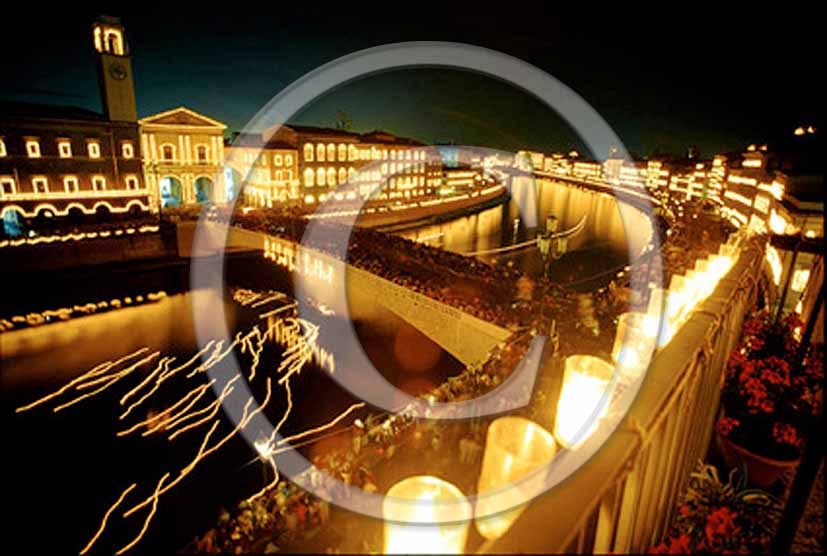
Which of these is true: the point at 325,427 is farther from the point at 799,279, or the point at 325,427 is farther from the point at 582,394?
the point at 799,279

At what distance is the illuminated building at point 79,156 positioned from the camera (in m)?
A: 30.3

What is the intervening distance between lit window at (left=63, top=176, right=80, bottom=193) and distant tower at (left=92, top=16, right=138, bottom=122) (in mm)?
5642

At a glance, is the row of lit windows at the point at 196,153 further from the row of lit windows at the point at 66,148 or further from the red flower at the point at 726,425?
the red flower at the point at 726,425

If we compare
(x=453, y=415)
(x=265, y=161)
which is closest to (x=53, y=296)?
(x=265, y=161)

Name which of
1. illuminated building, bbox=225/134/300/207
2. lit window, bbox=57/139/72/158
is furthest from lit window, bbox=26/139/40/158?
illuminated building, bbox=225/134/300/207

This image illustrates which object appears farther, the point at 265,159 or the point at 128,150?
the point at 265,159

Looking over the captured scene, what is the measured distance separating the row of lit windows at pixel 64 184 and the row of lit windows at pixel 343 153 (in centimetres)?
1749

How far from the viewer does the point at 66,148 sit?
105 ft

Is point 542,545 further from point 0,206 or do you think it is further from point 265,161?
point 265,161

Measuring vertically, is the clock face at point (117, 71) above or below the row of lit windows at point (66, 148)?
above

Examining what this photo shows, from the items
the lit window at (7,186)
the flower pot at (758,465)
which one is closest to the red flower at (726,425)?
the flower pot at (758,465)

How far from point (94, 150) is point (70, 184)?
10.5 feet

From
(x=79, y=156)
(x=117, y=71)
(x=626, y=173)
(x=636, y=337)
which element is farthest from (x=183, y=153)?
(x=626, y=173)

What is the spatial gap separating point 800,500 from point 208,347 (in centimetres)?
2135
